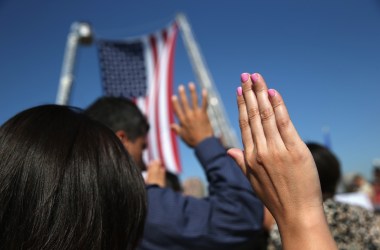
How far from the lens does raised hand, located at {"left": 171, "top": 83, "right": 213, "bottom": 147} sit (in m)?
2.07

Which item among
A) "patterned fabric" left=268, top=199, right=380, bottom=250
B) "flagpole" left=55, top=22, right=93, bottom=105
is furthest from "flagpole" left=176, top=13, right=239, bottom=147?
"patterned fabric" left=268, top=199, right=380, bottom=250

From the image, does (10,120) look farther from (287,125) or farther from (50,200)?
(287,125)

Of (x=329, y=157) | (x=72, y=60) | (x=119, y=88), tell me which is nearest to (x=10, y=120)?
(x=329, y=157)

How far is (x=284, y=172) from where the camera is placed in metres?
0.84

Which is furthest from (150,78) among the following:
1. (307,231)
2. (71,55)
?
(307,231)

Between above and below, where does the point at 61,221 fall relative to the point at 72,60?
below

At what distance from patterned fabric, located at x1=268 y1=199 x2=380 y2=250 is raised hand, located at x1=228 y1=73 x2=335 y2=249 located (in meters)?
1.05

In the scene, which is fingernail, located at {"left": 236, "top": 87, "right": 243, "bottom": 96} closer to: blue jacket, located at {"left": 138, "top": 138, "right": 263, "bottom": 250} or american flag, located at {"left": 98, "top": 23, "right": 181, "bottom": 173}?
blue jacket, located at {"left": 138, "top": 138, "right": 263, "bottom": 250}

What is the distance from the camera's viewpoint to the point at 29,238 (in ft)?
3.04

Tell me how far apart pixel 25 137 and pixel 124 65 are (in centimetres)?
642

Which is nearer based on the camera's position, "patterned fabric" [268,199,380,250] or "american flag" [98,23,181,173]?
"patterned fabric" [268,199,380,250]

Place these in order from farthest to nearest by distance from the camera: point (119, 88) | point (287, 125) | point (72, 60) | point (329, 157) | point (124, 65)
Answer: point (72, 60) → point (124, 65) → point (119, 88) → point (329, 157) → point (287, 125)

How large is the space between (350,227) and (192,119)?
0.90m

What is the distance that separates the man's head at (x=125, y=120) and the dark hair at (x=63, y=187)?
1060 millimetres
